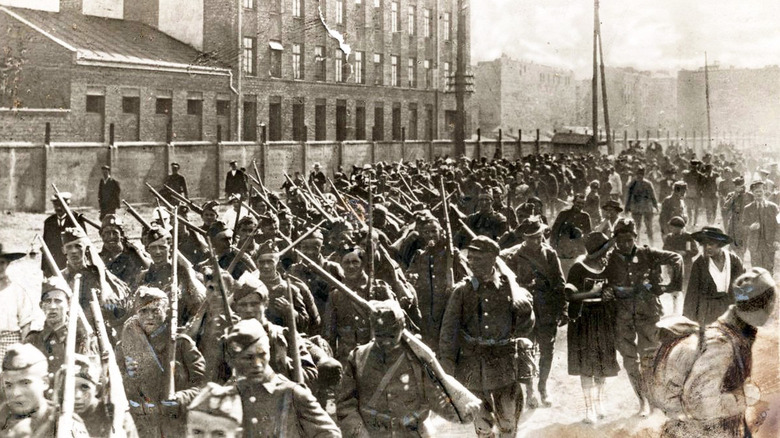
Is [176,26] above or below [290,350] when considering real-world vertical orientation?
above

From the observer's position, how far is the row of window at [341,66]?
1308cm

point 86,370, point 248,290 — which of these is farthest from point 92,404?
point 248,290

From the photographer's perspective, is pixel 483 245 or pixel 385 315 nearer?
pixel 385 315

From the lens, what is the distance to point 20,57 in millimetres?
9242

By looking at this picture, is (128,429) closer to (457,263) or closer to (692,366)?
(692,366)

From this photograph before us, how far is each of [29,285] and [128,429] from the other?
4522 mm

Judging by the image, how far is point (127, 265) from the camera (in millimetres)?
7395

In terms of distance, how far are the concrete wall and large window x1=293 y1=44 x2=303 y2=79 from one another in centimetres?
334

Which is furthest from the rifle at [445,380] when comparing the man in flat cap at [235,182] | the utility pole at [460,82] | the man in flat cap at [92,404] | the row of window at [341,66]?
the man in flat cap at [235,182]

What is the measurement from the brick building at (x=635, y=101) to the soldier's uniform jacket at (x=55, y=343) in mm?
8536

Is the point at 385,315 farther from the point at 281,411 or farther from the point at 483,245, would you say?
the point at 483,245

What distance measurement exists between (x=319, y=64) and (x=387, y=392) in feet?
33.1

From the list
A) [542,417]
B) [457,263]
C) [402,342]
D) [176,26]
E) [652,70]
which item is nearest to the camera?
[402,342]

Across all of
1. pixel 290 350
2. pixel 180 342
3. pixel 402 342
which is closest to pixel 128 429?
pixel 180 342
